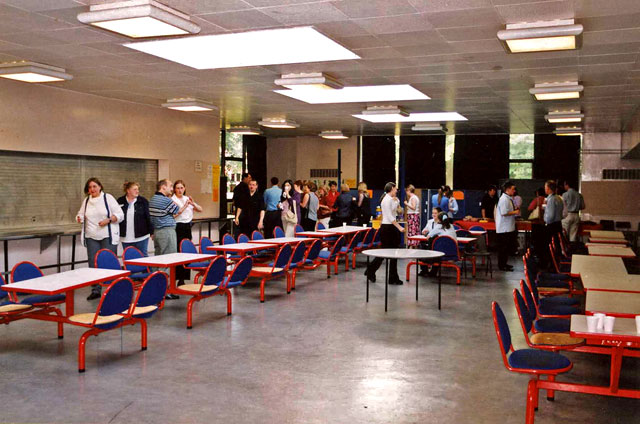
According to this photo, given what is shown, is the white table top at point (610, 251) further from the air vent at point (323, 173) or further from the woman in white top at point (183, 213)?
the air vent at point (323, 173)

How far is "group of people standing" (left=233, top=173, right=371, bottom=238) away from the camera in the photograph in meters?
11.5

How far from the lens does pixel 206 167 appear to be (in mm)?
13797

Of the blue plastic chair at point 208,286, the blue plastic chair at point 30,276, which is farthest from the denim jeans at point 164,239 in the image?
the blue plastic chair at point 30,276

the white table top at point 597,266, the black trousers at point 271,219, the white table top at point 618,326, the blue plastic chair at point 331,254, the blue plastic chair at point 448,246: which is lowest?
the blue plastic chair at point 331,254

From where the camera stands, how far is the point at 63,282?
548 centimetres

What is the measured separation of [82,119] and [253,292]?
4280mm

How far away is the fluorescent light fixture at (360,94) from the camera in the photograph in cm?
948

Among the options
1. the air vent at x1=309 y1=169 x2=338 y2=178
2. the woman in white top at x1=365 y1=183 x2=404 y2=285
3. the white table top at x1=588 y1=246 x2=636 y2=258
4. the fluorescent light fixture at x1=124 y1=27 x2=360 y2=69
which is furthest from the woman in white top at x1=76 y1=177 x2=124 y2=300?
the air vent at x1=309 y1=169 x2=338 y2=178

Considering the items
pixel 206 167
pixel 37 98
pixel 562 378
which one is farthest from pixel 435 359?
pixel 206 167

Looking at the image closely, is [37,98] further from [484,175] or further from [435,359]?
[484,175]

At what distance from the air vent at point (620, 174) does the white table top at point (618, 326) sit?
1216cm

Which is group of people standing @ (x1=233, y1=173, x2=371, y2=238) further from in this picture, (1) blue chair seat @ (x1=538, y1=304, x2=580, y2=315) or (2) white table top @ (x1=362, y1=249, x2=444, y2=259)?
(1) blue chair seat @ (x1=538, y1=304, x2=580, y2=315)

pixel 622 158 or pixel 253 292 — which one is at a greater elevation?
pixel 622 158

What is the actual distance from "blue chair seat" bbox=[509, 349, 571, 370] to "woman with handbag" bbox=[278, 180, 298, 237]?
27.0 ft
